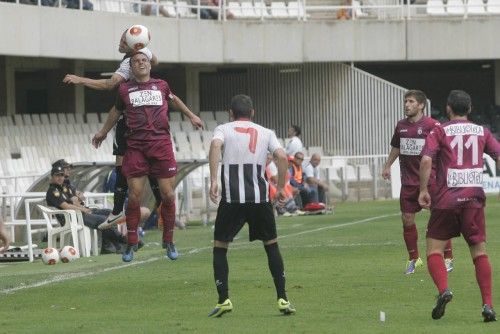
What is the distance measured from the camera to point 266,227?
13219 millimetres

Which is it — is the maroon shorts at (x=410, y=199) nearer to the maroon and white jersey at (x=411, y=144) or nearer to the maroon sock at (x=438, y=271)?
the maroon and white jersey at (x=411, y=144)

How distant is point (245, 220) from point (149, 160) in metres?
3.18

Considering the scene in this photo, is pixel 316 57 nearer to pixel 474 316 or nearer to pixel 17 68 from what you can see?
pixel 17 68

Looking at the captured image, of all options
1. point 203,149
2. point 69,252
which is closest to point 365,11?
point 203,149

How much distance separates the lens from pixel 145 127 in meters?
16.0

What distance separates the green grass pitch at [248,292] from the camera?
12.6m

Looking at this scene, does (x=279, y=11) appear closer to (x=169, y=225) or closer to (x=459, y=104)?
(x=169, y=225)

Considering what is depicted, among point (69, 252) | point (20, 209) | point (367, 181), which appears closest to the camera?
point (69, 252)

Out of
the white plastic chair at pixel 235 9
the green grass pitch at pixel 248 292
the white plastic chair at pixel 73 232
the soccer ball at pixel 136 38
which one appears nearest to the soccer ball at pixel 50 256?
the green grass pitch at pixel 248 292

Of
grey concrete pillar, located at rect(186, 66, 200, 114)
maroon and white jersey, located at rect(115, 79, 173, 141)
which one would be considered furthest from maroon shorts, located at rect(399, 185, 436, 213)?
grey concrete pillar, located at rect(186, 66, 200, 114)

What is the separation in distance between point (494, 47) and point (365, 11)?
16.0 ft

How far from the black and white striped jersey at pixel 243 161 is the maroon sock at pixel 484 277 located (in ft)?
6.12

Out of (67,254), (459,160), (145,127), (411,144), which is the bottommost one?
(67,254)

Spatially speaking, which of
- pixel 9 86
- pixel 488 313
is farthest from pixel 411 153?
pixel 9 86
